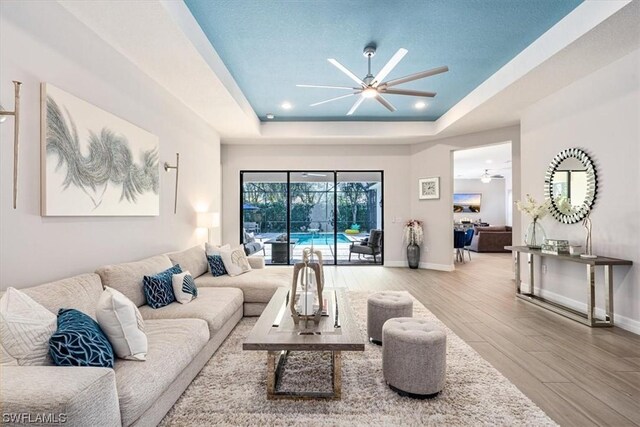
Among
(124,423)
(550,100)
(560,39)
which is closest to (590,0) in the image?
(560,39)

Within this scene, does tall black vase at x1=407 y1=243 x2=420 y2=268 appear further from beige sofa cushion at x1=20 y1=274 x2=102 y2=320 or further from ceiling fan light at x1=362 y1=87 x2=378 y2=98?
beige sofa cushion at x1=20 y1=274 x2=102 y2=320

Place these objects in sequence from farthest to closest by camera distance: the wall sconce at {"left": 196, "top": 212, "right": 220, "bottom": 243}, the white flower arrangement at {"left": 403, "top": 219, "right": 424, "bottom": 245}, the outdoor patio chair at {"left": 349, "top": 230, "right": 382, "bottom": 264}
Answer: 1. the outdoor patio chair at {"left": 349, "top": 230, "right": 382, "bottom": 264}
2. the white flower arrangement at {"left": 403, "top": 219, "right": 424, "bottom": 245}
3. the wall sconce at {"left": 196, "top": 212, "right": 220, "bottom": 243}

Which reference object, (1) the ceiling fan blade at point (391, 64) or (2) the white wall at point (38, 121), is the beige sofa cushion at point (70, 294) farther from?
(1) the ceiling fan blade at point (391, 64)

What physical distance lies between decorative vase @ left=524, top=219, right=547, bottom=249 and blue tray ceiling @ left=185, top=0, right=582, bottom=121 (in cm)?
223

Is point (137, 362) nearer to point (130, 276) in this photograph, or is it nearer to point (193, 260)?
point (130, 276)

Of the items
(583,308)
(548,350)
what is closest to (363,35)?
(548,350)

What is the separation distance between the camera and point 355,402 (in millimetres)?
2135

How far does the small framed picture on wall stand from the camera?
276 inches

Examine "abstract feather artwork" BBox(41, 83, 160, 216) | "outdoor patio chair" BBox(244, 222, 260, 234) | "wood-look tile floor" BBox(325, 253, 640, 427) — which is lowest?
"wood-look tile floor" BBox(325, 253, 640, 427)

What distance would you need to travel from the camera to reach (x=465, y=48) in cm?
369

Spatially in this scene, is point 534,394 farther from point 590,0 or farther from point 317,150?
point 317,150

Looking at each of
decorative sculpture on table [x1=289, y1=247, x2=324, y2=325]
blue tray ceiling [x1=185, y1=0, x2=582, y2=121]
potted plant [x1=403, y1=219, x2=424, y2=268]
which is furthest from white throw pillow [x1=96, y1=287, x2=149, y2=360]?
potted plant [x1=403, y1=219, x2=424, y2=268]

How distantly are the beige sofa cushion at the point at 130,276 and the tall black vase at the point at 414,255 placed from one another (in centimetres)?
543

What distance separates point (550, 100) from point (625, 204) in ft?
5.96
